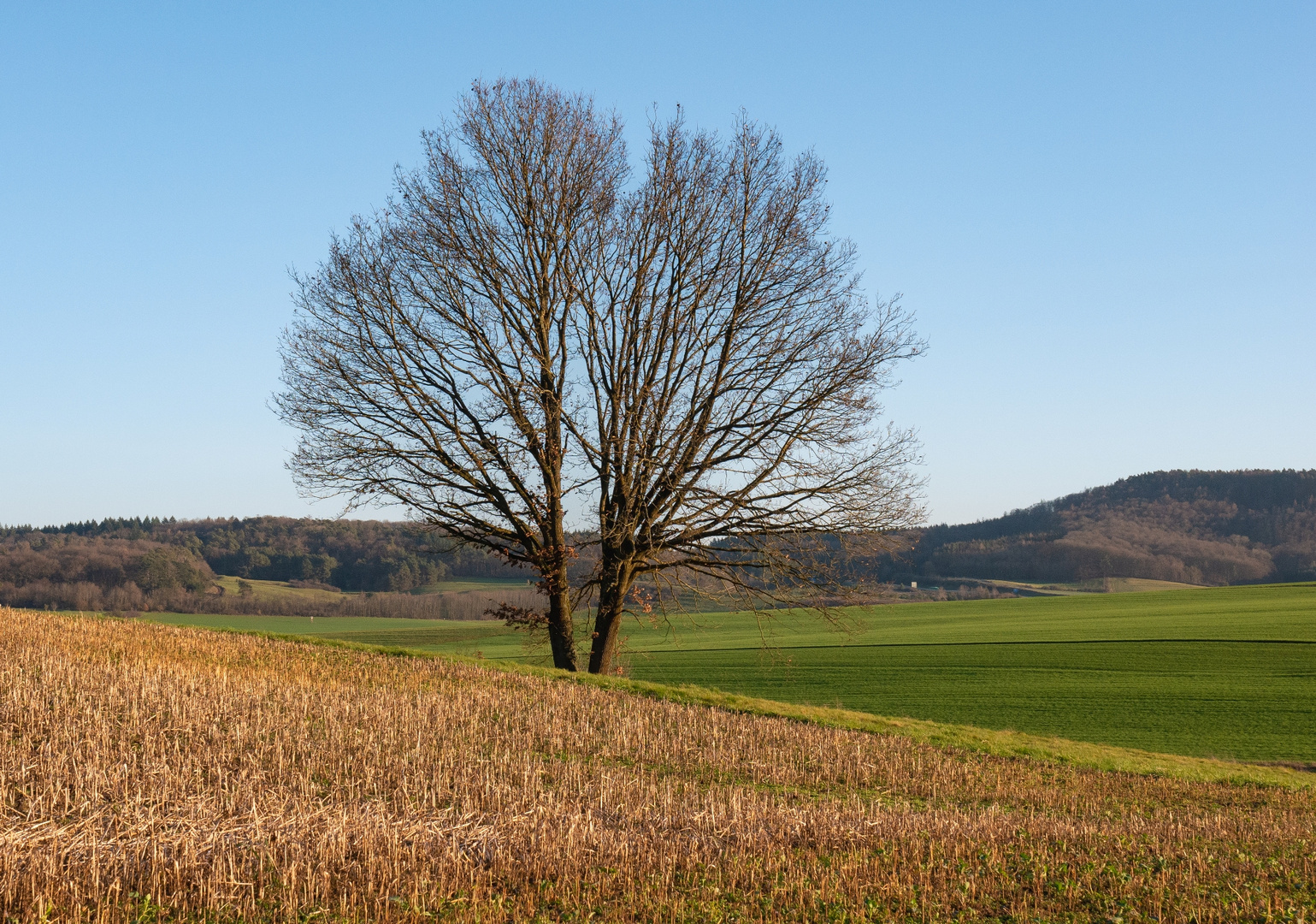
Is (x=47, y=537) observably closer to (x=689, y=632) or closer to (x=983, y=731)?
(x=689, y=632)

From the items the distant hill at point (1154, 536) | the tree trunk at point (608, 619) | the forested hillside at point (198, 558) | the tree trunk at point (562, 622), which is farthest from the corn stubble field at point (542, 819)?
the distant hill at point (1154, 536)

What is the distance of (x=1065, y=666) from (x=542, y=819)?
3514cm

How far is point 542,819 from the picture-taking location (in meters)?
8.39

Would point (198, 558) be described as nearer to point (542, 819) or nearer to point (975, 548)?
point (975, 548)

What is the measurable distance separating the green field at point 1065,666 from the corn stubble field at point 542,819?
865 cm

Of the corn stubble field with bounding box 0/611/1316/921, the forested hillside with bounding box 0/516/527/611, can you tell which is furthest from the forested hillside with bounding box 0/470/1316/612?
the corn stubble field with bounding box 0/611/1316/921

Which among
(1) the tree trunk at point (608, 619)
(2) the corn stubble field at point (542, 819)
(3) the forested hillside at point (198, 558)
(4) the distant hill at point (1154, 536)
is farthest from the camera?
(4) the distant hill at point (1154, 536)

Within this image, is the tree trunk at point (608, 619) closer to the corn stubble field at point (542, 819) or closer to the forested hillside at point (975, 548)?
the corn stubble field at point (542, 819)

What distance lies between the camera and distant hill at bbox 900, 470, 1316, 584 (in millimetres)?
119688

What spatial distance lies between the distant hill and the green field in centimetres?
5076

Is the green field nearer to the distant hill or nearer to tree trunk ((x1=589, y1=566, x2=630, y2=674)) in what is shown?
tree trunk ((x1=589, y1=566, x2=630, y2=674))

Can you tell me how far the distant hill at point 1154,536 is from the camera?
393ft

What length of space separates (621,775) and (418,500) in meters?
11.8

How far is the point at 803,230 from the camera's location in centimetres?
2286
